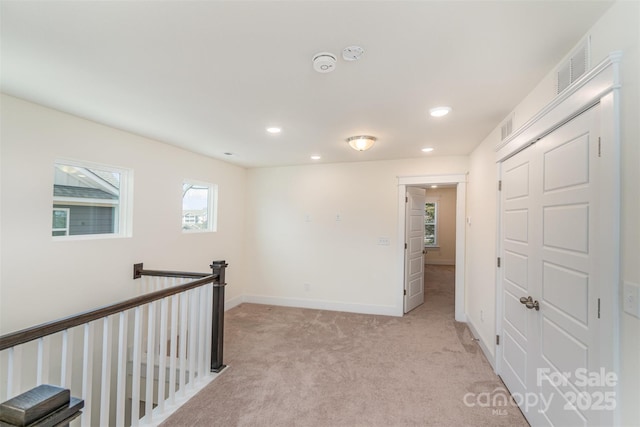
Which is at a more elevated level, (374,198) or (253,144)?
(253,144)

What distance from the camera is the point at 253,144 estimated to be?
12.0ft

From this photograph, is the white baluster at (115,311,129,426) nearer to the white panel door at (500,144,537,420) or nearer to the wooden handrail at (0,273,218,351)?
the wooden handrail at (0,273,218,351)

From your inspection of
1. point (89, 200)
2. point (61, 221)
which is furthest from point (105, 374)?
point (89, 200)

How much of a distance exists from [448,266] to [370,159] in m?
5.99

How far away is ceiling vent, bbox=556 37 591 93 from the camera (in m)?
1.49

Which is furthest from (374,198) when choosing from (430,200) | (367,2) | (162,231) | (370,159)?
(430,200)

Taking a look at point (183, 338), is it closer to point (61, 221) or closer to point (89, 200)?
point (61, 221)

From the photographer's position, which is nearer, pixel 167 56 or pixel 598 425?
pixel 598 425

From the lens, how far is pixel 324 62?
1.71m

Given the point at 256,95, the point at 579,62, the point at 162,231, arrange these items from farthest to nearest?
the point at 162,231 → the point at 256,95 → the point at 579,62

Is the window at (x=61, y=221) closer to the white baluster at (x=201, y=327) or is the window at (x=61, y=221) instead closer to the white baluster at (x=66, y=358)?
the white baluster at (x=201, y=327)

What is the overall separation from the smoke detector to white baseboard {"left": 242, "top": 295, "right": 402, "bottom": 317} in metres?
3.77

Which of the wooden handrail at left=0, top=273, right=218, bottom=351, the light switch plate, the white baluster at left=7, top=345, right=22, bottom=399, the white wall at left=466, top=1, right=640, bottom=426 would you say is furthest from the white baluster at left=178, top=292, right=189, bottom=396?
the light switch plate

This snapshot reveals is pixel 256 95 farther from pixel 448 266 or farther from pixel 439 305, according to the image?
pixel 448 266
